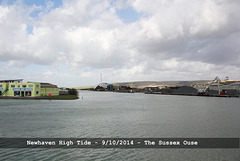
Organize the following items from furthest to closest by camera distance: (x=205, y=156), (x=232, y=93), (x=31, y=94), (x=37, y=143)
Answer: (x=232, y=93) < (x=31, y=94) < (x=37, y=143) < (x=205, y=156)

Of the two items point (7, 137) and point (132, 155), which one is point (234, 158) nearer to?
point (132, 155)

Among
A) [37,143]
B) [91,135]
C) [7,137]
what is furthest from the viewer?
[91,135]

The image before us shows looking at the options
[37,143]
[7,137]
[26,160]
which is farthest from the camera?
[7,137]

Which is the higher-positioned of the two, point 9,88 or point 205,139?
point 9,88

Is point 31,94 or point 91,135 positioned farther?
point 31,94

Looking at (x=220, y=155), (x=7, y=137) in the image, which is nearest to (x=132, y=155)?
(x=220, y=155)

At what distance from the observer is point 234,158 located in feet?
37.2

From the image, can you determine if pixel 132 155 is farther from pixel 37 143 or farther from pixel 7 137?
pixel 7 137

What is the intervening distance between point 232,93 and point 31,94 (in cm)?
9247

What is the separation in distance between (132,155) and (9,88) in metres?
62.4

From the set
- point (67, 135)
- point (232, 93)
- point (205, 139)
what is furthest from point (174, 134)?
point (232, 93)

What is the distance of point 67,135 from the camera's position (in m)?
16.5

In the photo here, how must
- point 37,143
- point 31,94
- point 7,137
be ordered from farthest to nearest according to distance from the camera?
1. point 31,94
2. point 7,137
3. point 37,143

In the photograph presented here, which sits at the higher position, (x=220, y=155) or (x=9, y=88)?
(x=9, y=88)
